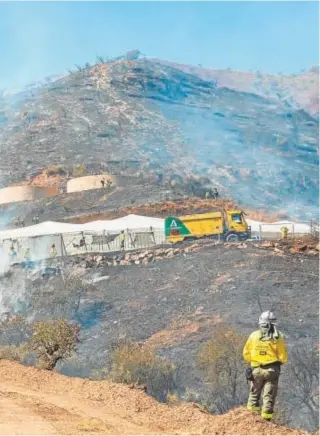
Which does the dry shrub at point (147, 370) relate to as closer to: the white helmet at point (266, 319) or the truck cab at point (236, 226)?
the white helmet at point (266, 319)

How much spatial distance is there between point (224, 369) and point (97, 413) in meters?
10.4

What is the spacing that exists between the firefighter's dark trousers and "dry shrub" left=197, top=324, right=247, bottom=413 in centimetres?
811

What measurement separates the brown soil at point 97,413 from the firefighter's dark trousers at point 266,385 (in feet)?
0.83

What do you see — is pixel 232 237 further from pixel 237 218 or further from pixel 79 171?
pixel 79 171

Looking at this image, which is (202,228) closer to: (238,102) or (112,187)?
(112,187)

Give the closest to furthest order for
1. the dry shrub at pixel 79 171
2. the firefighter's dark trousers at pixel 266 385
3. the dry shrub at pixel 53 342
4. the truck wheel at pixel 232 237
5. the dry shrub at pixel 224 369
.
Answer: the firefighter's dark trousers at pixel 266 385 < the dry shrub at pixel 53 342 < the dry shrub at pixel 224 369 < the truck wheel at pixel 232 237 < the dry shrub at pixel 79 171

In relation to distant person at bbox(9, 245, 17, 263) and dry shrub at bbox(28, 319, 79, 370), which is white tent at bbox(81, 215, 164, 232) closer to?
distant person at bbox(9, 245, 17, 263)

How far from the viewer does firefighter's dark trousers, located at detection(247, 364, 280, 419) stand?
8.21 meters

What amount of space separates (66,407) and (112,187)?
51773 millimetres

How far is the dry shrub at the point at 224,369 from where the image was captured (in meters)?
17.0

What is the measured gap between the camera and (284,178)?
98.9m

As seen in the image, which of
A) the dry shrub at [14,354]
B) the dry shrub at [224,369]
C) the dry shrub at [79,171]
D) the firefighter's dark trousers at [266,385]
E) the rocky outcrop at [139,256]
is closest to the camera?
the firefighter's dark trousers at [266,385]

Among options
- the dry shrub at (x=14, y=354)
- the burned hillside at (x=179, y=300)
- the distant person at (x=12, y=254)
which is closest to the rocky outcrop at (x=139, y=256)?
the burned hillside at (x=179, y=300)

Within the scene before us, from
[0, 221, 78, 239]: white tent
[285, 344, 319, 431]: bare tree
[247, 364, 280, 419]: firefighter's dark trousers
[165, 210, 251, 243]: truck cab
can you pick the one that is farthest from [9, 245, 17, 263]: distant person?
[247, 364, 280, 419]: firefighter's dark trousers
